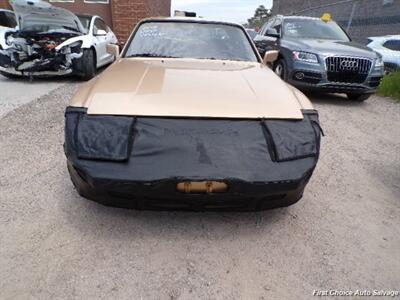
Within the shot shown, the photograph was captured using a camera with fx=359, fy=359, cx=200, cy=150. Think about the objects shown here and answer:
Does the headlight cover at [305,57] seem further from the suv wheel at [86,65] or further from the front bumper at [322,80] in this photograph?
the suv wheel at [86,65]

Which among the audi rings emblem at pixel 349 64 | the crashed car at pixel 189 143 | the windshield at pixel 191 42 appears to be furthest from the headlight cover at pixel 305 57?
the crashed car at pixel 189 143

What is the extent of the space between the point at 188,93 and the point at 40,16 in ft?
23.9

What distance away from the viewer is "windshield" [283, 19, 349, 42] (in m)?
7.76

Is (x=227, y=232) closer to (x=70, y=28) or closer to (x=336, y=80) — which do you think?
(x=336, y=80)

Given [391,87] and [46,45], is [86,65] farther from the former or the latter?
[391,87]

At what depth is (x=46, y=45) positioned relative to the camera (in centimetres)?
773

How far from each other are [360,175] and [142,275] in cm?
264

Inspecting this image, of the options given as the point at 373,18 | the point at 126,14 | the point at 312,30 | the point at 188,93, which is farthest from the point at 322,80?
the point at 126,14

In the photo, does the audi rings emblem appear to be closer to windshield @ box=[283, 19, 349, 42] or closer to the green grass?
windshield @ box=[283, 19, 349, 42]

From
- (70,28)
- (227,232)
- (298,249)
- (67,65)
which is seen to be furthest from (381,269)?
(70,28)

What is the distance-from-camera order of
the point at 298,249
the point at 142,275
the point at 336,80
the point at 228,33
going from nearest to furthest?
1. the point at 142,275
2. the point at 298,249
3. the point at 228,33
4. the point at 336,80

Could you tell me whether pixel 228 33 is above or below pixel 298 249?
above

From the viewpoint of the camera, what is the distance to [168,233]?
2572mm

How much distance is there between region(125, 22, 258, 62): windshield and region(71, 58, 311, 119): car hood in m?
0.47
